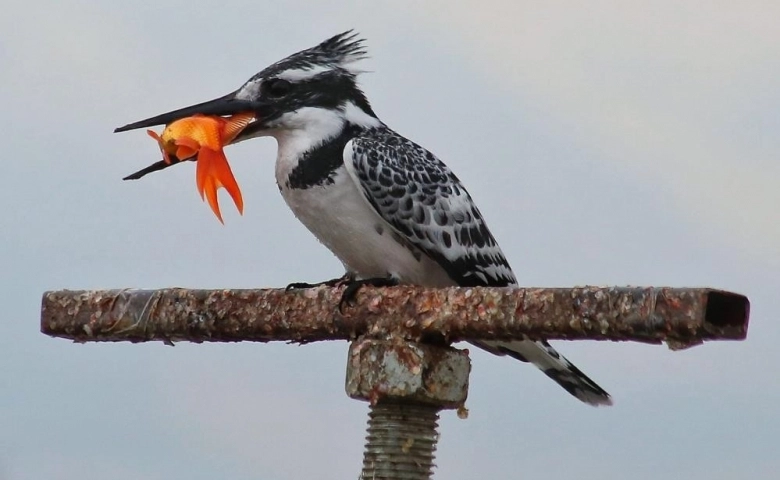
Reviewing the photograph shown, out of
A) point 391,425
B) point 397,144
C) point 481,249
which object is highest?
point 397,144

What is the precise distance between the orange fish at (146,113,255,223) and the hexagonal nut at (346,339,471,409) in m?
1.05

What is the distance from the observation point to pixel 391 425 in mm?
4996

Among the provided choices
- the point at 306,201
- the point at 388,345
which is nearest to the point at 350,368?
the point at 388,345

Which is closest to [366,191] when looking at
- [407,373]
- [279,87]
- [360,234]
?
[360,234]

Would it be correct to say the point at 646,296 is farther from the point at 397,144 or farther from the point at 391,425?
the point at 397,144

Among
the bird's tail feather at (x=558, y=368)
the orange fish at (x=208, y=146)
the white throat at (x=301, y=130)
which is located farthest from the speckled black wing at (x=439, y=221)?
the orange fish at (x=208, y=146)

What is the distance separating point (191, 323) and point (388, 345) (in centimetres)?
101

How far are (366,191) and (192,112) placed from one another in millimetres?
881

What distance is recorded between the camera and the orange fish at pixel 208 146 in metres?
5.75

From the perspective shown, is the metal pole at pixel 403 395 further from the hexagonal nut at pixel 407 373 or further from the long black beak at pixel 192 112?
the long black beak at pixel 192 112

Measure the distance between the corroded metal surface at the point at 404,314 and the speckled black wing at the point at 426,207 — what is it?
1.53 ft

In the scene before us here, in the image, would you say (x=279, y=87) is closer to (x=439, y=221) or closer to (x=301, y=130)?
(x=301, y=130)

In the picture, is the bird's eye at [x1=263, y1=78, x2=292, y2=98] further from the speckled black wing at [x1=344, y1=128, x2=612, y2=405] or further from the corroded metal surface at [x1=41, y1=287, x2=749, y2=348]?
the corroded metal surface at [x1=41, y1=287, x2=749, y2=348]

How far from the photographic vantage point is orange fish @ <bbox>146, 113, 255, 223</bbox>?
18.9ft
